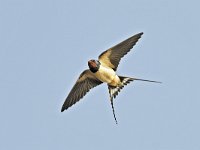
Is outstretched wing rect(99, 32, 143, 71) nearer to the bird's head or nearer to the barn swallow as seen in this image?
the barn swallow

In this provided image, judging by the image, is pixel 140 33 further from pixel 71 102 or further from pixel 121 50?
pixel 71 102

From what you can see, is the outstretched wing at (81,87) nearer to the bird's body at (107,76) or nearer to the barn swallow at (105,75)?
the barn swallow at (105,75)

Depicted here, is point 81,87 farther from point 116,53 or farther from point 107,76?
point 116,53

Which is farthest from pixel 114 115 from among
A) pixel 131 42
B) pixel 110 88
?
pixel 131 42

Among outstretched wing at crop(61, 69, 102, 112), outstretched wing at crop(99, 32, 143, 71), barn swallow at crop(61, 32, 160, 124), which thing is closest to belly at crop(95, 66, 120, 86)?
barn swallow at crop(61, 32, 160, 124)

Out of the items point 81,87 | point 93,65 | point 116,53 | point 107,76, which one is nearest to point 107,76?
point 107,76

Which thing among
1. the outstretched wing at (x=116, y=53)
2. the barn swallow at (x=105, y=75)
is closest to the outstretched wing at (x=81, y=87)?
the barn swallow at (x=105, y=75)
